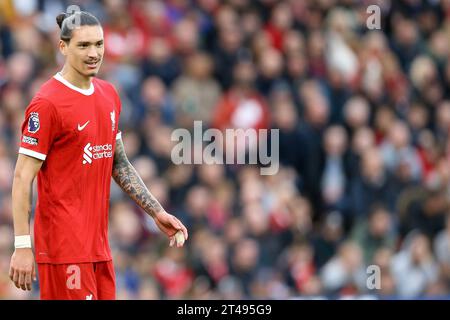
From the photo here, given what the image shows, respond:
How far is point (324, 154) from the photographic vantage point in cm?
1392

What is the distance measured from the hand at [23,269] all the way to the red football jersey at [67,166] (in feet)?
0.73

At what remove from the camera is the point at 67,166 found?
6.98 meters

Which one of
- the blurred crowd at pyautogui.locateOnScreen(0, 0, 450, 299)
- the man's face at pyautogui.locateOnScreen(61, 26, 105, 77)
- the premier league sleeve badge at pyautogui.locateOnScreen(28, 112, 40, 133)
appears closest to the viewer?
the premier league sleeve badge at pyautogui.locateOnScreen(28, 112, 40, 133)

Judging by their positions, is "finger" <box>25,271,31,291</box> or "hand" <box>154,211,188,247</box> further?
"hand" <box>154,211,188,247</box>

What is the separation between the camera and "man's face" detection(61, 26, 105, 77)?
22.8 feet

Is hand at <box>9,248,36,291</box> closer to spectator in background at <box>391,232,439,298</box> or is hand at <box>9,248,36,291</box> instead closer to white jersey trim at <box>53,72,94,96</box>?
white jersey trim at <box>53,72,94,96</box>

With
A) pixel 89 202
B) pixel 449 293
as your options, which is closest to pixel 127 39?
pixel 449 293

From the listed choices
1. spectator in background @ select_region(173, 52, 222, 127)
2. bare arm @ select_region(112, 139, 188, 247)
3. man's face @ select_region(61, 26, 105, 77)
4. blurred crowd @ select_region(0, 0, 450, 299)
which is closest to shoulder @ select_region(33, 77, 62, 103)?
man's face @ select_region(61, 26, 105, 77)

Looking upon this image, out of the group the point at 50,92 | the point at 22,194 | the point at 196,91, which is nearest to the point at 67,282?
the point at 22,194

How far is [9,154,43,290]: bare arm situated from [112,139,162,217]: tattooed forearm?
0.63 metres

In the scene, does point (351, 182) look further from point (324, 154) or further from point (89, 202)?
point (89, 202)

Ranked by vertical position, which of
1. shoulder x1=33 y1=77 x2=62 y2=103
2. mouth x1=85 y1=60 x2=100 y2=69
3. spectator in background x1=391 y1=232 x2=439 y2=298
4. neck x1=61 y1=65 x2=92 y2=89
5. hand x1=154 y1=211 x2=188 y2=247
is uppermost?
mouth x1=85 y1=60 x2=100 y2=69

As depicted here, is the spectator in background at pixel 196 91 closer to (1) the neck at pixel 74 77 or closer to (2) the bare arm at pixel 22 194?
(1) the neck at pixel 74 77
